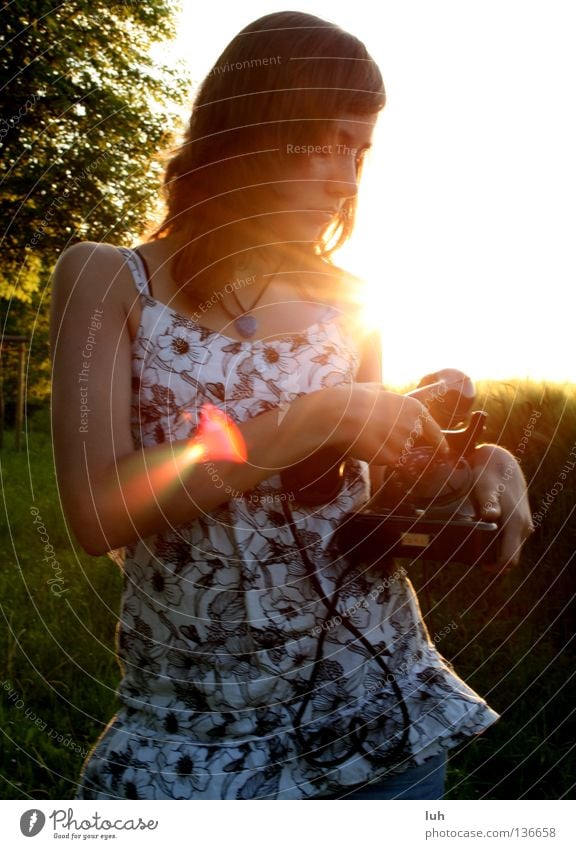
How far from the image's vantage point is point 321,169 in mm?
1212

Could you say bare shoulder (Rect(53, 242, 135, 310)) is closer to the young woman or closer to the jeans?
the young woman

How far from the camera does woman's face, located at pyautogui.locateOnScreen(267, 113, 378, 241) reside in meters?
1.21

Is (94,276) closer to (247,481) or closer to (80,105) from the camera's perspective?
(247,481)

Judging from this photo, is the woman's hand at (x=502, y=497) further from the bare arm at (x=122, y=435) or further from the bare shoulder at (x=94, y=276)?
the bare shoulder at (x=94, y=276)

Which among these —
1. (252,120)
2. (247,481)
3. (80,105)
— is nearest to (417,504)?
(247,481)

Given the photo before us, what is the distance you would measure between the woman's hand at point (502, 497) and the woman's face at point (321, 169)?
438 millimetres

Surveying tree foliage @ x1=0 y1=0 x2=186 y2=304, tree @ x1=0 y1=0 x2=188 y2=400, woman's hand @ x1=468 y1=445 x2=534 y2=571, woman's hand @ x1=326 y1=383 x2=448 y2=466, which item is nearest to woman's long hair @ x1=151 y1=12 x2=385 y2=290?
woman's hand @ x1=326 y1=383 x2=448 y2=466

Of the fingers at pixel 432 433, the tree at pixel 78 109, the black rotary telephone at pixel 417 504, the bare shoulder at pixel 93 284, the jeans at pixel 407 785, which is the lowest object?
the jeans at pixel 407 785

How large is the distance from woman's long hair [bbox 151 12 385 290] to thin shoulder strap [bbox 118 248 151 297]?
6cm

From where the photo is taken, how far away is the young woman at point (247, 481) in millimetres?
1064

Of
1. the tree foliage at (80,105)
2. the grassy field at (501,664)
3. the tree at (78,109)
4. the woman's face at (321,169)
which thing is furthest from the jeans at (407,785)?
the tree foliage at (80,105)

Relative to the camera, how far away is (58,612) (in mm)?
4832

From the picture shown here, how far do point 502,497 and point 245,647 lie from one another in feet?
1.43

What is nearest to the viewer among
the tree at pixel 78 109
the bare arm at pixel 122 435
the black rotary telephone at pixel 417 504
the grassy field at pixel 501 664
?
the bare arm at pixel 122 435
